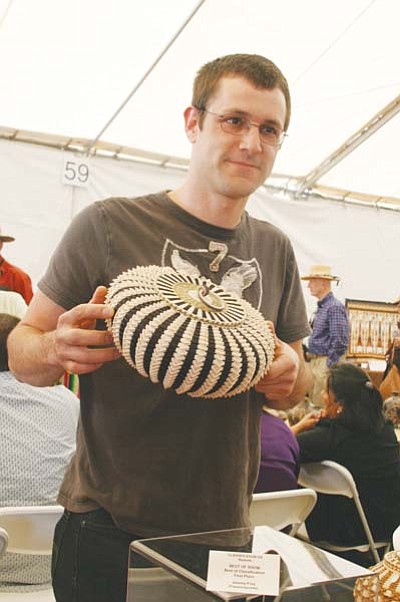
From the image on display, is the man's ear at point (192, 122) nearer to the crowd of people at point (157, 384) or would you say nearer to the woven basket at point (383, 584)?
the crowd of people at point (157, 384)

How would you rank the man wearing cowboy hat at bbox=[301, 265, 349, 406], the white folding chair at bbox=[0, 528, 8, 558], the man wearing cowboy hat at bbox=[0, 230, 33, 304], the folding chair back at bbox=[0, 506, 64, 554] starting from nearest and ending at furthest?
1. the white folding chair at bbox=[0, 528, 8, 558]
2. the folding chair back at bbox=[0, 506, 64, 554]
3. the man wearing cowboy hat at bbox=[0, 230, 33, 304]
4. the man wearing cowboy hat at bbox=[301, 265, 349, 406]

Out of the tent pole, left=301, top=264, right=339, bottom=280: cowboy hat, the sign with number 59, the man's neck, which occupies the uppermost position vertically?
the tent pole

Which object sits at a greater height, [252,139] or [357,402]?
[252,139]

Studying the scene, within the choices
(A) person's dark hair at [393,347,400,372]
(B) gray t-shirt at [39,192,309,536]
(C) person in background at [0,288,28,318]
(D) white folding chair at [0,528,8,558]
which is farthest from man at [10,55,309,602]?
(A) person's dark hair at [393,347,400,372]

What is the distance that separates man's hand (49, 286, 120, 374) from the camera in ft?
2.70

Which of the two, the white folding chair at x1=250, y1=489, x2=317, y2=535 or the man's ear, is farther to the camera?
the white folding chair at x1=250, y1=489, x2=317, y2=535

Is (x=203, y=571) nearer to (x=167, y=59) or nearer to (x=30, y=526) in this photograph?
(x=30, y=526)

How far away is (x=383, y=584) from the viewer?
853 millimetres

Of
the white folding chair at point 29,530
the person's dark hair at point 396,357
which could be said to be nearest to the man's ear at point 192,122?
the white folding chair at point 29,530

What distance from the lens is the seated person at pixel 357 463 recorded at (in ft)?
7.95

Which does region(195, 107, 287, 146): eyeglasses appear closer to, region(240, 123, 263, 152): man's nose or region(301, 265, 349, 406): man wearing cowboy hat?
region(240, 123, 263, 152): man's nose

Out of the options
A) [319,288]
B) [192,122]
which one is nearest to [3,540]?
[192,122]

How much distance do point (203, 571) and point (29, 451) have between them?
3.45 feet

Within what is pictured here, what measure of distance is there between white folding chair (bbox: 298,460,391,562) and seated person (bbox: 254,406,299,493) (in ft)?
0.37
